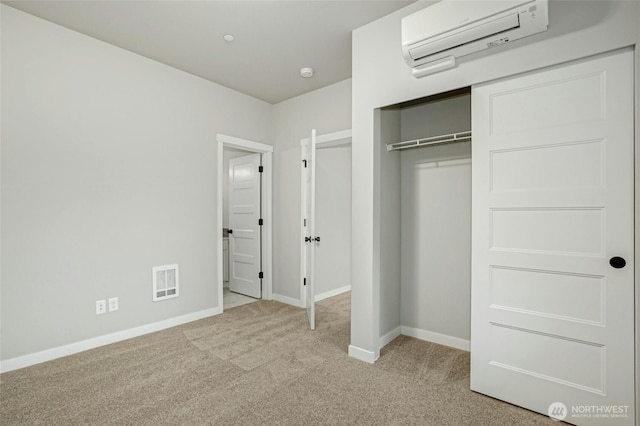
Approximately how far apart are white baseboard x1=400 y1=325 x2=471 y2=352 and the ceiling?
297 cm

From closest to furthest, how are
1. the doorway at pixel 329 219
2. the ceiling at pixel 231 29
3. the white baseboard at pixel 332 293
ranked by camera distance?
the ceiling at pixel 231 29 → the doorway at pixel 329 219 → the white baseboard at pixel 332 293

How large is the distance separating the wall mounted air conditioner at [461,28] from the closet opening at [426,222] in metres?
0.63

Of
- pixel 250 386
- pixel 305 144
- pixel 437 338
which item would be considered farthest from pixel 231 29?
pixel 437 338

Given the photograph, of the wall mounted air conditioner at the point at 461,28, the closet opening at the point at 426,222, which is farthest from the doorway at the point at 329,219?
the wall mounted air conditioner at the point at 461,28

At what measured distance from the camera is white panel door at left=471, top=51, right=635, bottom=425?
1.67 metres

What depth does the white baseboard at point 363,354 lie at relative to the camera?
2582 millimetres

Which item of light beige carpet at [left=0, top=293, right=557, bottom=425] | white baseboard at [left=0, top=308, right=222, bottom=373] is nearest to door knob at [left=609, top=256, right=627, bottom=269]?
light beige carpet at [left=0, top=293, right=557, bottom=425]

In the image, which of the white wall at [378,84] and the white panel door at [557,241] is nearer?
the white panel door at [557,241]

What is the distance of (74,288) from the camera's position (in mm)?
2764

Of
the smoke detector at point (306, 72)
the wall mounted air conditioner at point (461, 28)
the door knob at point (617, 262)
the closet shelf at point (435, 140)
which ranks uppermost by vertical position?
the smoke detector at point (306, 72)

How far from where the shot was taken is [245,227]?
15.8 feet

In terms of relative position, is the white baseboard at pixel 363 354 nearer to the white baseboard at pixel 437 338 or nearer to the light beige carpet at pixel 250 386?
the light beige carpet at pixel 250 386

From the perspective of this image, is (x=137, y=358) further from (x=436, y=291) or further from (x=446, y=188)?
(x=446, y=188)

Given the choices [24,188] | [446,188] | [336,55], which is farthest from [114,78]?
[446,188]
